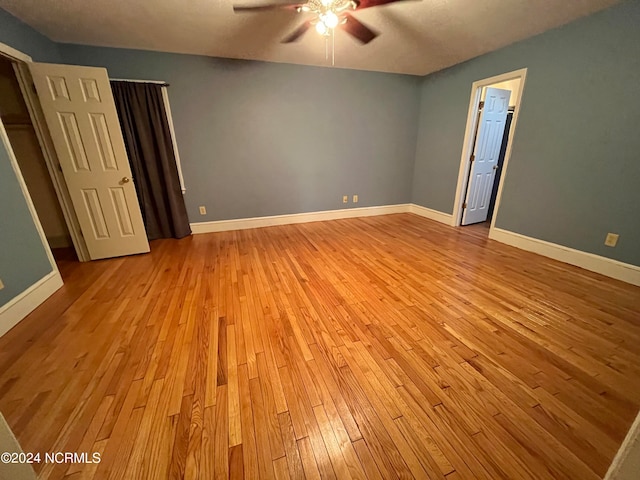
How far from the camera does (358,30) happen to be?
2.50 m

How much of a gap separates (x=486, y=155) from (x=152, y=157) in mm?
5008

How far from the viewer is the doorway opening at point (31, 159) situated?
276cm

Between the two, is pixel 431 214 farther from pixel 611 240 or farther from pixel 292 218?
pixel 292 218

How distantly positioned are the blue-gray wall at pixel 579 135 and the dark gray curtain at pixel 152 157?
4419 mm

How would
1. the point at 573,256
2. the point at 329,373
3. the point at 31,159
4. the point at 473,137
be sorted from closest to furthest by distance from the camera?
the point at 329,373 < the point at 573,256 < the point at 31,159 < the point at 473,137

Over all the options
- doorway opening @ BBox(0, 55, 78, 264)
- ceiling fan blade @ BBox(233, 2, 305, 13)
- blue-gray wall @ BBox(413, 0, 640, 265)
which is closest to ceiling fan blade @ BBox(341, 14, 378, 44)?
ceiling fan blade @ BBox(233, 2, 305, 13)

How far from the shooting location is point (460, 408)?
1201 millimetres

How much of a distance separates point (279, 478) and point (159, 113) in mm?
3929

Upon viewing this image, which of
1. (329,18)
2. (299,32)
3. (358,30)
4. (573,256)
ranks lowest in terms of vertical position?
(573,256)

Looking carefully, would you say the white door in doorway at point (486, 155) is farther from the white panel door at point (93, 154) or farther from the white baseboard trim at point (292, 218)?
the white panel door at point (93, 154)

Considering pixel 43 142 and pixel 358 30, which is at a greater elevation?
pixel 358 30

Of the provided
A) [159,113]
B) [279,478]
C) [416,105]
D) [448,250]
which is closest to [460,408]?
[279,478]

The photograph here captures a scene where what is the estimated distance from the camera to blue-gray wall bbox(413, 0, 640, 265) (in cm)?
220

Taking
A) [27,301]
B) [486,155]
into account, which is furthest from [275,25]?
[486,155]
